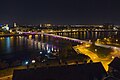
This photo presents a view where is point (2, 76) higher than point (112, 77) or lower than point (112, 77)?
lower

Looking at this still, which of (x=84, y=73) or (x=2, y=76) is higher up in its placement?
(x=84, y=73)

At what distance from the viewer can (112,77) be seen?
7.04m

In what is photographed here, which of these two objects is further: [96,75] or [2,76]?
[2,76]

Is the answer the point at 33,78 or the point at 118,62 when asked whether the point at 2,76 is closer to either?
the point at 33,78

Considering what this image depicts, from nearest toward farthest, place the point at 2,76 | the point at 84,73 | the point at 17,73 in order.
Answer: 1. the point at 17,73
2. the point at 84,73
3. the point at 2,76

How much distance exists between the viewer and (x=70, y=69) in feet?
23.8

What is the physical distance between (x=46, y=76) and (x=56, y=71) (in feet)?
1.33

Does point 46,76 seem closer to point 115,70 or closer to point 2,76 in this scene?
point 115,70

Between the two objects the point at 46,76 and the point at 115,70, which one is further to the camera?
the point at 115,70

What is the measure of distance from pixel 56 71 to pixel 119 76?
212cm

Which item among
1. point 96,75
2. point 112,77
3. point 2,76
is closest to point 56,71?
point 96,75

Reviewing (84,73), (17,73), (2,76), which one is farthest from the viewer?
(2,76)

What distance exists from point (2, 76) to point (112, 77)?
5388 millimetres

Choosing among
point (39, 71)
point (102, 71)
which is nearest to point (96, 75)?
point (102, 71)
